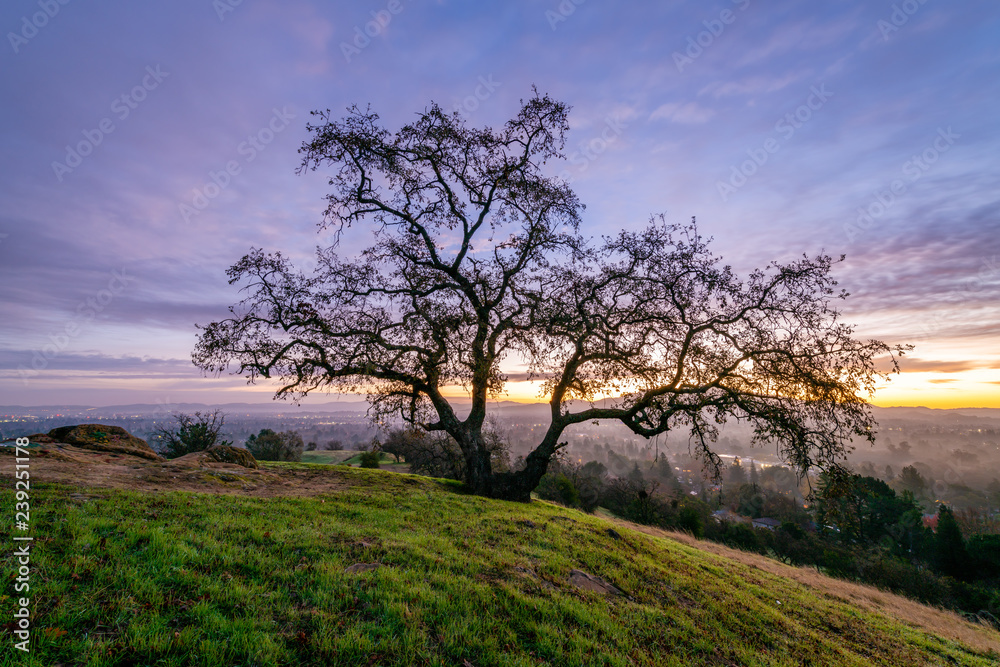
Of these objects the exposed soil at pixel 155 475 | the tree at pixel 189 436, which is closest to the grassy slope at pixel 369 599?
the exposed soil at pixel 155 475

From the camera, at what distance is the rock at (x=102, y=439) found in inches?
507

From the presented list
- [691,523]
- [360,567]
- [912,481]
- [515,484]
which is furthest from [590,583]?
[912,481]

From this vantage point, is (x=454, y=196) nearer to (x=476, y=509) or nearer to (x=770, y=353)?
(x=476, y=509)

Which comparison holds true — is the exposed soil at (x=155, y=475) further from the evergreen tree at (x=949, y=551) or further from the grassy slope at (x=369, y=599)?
the evergreen tree at (x=949, y=551)

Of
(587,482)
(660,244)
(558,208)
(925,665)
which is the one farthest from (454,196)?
(587,482)

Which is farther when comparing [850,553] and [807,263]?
[850,553]

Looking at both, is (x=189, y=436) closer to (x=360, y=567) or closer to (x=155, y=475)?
(x=155, y=475)

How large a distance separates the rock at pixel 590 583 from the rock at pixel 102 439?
1402 cm

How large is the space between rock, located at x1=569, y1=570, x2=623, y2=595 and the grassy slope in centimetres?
24

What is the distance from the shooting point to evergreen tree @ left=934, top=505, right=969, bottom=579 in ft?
129

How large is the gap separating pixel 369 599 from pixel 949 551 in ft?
210

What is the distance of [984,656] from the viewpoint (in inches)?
361

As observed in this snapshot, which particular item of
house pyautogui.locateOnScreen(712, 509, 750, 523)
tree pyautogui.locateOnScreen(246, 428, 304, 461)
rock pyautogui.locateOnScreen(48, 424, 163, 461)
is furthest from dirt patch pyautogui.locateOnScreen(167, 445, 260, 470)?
house pyautogui.locateOnScreen(712, 509, 750, 523)

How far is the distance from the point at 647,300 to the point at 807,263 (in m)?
5.01
